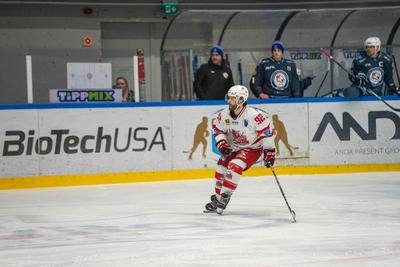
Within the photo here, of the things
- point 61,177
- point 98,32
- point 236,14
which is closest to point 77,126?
point 61,177

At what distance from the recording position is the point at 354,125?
40.0 feet

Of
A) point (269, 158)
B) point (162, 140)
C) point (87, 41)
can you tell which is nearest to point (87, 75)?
point (162, 140)

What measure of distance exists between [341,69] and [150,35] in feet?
18.6

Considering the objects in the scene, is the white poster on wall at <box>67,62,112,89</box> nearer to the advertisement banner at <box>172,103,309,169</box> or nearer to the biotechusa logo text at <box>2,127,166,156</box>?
the biotechusa logo text at <box>2,127,166,156</box>

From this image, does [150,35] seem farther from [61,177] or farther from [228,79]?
[61,177]

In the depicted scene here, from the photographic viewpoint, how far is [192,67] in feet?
41.4

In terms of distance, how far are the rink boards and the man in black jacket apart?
0.58ft

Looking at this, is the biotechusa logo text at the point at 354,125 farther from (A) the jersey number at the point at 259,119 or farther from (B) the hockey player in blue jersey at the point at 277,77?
(A) the jersey number at the point at 259,119

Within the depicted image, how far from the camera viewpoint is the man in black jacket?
11844 mm

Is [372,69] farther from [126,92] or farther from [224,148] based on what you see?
[224,148]

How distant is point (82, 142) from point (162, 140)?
3.53 ft

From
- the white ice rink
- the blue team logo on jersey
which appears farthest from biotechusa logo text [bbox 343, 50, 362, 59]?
the white ice rink

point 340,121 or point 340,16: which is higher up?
point 340,16

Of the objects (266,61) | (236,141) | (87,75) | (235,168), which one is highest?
(266,61)
